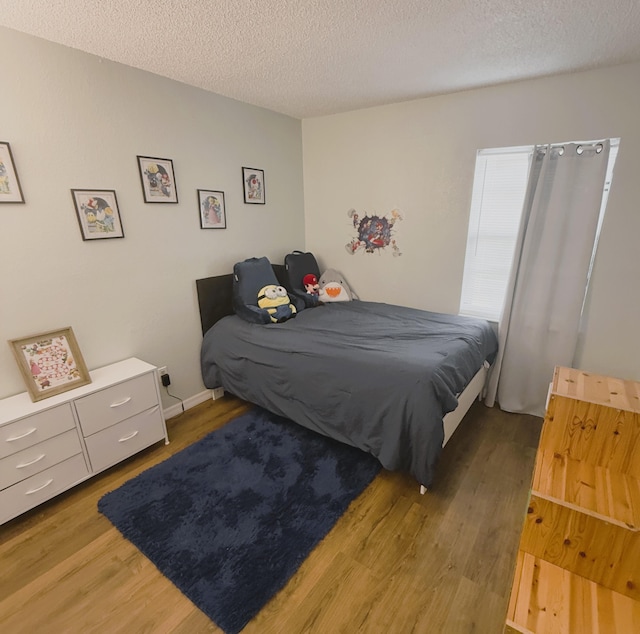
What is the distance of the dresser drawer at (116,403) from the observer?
1.85 meters

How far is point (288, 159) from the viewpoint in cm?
323

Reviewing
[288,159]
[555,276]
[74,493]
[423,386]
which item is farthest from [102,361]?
[555,276]

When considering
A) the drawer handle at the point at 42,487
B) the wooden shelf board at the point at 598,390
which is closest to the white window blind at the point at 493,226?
the wooden shelf board at the point at 598,390

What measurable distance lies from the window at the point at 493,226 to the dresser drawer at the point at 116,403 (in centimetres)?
243

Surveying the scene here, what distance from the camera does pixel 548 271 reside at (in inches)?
91.5

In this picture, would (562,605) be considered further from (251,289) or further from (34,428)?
(251,289)

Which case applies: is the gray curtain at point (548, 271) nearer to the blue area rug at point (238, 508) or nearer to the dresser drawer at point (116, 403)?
the blue area rug at point (238, 508)

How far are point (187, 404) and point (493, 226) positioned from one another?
2.77m

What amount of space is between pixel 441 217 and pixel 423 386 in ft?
5.35

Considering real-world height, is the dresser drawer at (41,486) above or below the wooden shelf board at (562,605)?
below

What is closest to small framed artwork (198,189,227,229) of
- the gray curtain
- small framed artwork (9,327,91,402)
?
small framed artwork (9,327,91,402)

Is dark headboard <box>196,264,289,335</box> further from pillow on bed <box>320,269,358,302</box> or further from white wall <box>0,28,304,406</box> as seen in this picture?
pillow on bed <box>320,269,358,302</box>

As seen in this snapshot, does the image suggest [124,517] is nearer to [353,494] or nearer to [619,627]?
[353,494]

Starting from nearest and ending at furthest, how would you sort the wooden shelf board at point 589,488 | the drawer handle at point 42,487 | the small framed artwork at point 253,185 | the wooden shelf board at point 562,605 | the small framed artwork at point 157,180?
the wooden shelf board at point 562,605 → the wooden shelf board at point 589,488 → the drawer handle at point 42,487 → the small framed artwork at point 157,180 → the small framed artwork at point 253,185
